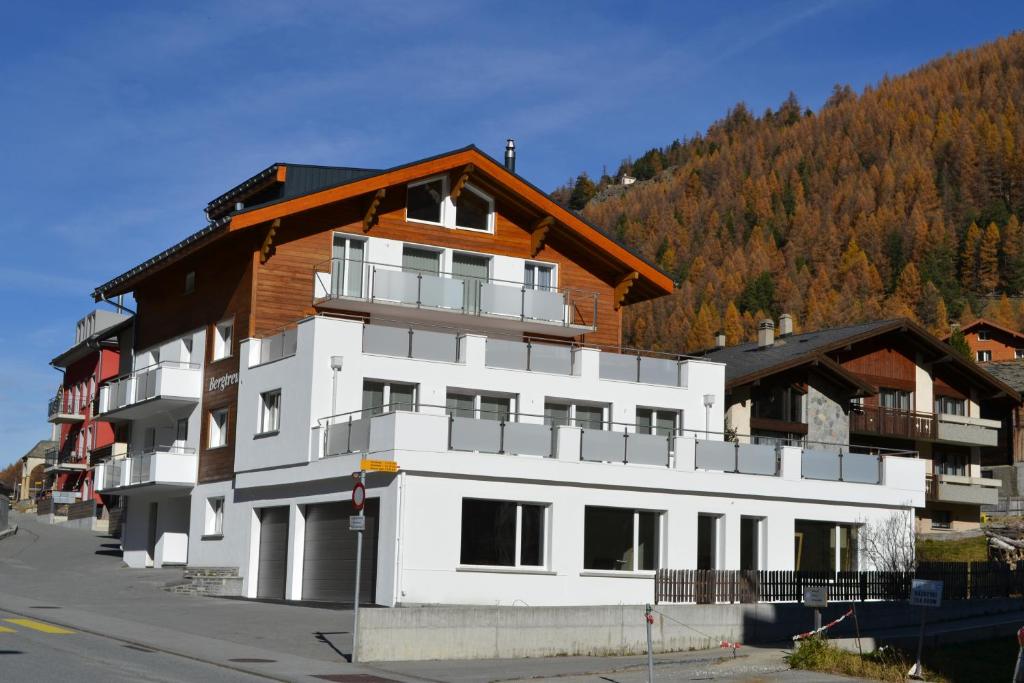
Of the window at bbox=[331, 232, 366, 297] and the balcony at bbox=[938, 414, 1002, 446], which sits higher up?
the window at bbox=[331, 232, 366, 297]

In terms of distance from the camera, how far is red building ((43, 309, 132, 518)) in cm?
6084

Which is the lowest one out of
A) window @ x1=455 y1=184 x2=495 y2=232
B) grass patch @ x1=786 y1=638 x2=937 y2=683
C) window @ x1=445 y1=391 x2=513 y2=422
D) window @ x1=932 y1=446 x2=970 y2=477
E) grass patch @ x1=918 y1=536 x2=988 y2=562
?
grass patch @ x1=786 y1=638 x2=937 y2=683

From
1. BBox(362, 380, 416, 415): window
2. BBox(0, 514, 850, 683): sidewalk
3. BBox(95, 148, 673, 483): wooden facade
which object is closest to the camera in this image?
BBox(0, 514, 850, 683): sidewalk

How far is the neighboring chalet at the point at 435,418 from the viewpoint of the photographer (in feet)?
97.2

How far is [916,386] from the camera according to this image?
2233 inches

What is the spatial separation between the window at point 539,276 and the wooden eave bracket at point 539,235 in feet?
1.26

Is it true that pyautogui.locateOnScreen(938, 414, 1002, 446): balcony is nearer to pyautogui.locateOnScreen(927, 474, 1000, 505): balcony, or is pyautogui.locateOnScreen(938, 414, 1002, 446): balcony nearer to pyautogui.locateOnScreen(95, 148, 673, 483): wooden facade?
pyautogui.locateOnScreen(927, 474, 1000, 505): balcony

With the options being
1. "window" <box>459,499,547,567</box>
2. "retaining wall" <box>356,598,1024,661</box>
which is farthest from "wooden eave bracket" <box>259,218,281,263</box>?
"retaining wall" <box>356,598,1024,661</box>

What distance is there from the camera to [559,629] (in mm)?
23578

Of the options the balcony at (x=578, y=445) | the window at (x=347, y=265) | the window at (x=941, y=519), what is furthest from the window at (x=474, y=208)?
the window at (x=941, y=519)

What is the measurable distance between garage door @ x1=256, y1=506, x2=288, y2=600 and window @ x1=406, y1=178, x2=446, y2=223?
369 inches

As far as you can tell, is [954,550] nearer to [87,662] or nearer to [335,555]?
[335,555]

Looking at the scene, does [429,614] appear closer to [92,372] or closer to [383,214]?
[383,214]

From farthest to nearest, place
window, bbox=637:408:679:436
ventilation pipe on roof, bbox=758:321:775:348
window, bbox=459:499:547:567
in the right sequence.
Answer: ventilation pipe on roof, bbox=758:321:775:348 < window, bbox=637:408:679:436 < window, bbox=459:499:547:567
